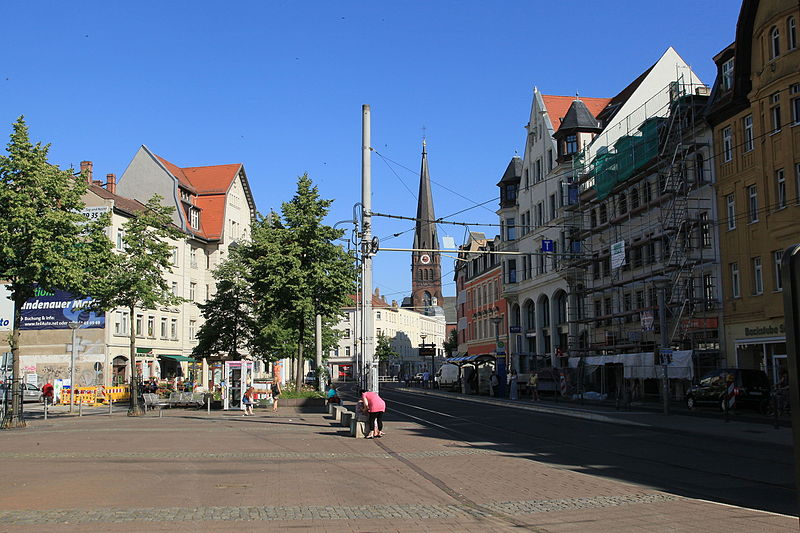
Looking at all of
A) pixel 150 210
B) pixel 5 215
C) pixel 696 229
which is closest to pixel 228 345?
pixel 150 210

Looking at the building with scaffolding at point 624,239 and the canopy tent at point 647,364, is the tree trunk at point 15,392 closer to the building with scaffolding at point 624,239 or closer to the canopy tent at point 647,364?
the building with scaffolding at point 624,239

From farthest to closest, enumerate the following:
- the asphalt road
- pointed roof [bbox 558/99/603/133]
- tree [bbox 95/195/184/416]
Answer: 1. pointed roof [bbox 558/99/603/133]
2. tree [bbox 95/195/184/416]
3. the asphalt road

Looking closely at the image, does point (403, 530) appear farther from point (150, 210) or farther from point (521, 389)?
point (521, 389)

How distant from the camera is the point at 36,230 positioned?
25.2 m

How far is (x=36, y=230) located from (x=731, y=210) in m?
28.8

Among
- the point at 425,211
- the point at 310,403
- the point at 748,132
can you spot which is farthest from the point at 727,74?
the point at 425,211

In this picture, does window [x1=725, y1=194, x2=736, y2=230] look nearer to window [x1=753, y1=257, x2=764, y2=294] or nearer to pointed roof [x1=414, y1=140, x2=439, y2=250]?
window [x1=753, y1=257, x2=764, y2=294]

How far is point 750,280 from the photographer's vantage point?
34906mm

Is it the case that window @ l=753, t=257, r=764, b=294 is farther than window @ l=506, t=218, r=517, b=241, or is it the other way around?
window @ l=506, t=218, r=517, b=241

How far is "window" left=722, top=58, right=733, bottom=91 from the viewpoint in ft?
121

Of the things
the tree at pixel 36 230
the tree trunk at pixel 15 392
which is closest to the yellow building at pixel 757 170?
the tree at pixel 36 230

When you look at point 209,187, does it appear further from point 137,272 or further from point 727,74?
point 727,74

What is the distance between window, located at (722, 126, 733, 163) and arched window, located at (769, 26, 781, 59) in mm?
4205

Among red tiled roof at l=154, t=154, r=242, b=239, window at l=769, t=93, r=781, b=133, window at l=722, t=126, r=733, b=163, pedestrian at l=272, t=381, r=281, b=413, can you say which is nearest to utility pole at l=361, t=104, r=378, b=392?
pedestrian at l=272, t=381, r=281, b=413
